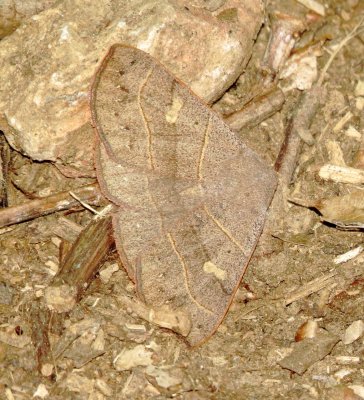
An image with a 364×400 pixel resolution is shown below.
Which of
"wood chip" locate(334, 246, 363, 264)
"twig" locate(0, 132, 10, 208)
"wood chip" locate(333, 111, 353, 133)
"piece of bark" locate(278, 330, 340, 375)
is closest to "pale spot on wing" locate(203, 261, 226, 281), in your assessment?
"piece of bark" locate(278, 330, 340, 375)

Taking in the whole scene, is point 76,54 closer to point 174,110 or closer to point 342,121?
point 174,110

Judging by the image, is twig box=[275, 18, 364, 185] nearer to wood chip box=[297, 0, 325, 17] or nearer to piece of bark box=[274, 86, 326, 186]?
piece of bark box=[274, 86, 326, 186]

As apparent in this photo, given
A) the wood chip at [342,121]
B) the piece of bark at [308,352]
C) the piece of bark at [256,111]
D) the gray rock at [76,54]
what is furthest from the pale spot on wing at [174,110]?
the piece of bark at [308,352]

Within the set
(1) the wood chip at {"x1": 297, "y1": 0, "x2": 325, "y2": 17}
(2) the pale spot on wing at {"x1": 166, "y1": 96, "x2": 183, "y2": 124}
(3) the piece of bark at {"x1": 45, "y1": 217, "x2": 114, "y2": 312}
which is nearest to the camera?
(3) the piece of bark at {"x1": 45, "y1": 217, "x2": 114, "y2": 312}

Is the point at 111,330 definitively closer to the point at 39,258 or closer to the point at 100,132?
the point at 39,258

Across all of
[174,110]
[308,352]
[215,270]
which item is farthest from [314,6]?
[308,352]

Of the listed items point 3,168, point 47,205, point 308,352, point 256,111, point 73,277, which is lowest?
point 308,352

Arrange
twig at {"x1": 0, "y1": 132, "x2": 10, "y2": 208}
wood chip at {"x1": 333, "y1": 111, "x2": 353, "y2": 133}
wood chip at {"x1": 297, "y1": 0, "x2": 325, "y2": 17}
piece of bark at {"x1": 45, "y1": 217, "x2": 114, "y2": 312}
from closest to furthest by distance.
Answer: piece of bark at {"x1": 45, "y1": 217, "x2": 114, "y2": 312}
twig at {"x1": 0, "y1": 132, "x2": 10, "y2": 208}
wood chip at {"x1": 333, "y1": 111, "x2": 353, "y2": 133}
wood chip at {"x1": 297, "y1": 0, "x2": 325, "y2": 17}
